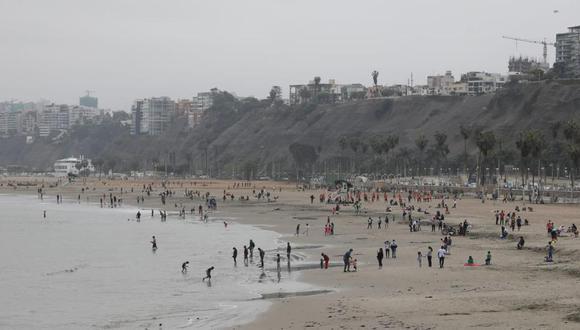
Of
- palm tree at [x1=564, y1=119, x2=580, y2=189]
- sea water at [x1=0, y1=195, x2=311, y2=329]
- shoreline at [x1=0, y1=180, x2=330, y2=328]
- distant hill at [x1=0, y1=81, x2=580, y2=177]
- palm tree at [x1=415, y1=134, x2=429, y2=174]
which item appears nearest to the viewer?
sea water at [x1=0, y1=195, x2=311, y2=329]

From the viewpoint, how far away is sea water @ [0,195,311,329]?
965 inches

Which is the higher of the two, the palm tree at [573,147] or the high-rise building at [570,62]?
the high-rise building at [570,62]

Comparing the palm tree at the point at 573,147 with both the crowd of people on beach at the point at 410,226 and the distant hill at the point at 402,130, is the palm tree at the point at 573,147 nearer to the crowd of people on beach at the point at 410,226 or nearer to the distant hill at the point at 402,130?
the crowd of people on beach at the point at 410,226

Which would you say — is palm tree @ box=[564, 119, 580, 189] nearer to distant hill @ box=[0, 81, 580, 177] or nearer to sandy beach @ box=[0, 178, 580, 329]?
sandy beach @ box=[0, 178, 580, 329]

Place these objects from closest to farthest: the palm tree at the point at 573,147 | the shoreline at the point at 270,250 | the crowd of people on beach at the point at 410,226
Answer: the shoreline at the point at 270,250, the crowd of people on beach at the point at 410,226, the palm tree at the point at 573,147

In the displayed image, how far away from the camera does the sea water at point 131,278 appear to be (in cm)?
2450

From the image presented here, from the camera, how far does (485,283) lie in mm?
26547

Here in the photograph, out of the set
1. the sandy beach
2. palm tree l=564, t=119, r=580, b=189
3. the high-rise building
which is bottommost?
the sandy beach

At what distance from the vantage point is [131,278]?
3272 cm

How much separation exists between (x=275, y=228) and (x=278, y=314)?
103 ft

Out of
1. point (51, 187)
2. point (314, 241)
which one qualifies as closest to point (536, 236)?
point (314, 241)

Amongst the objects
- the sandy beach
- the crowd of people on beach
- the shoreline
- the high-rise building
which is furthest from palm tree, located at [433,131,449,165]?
the sandy beach

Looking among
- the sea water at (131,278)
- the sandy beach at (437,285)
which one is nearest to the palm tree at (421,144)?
the sea water at (131,278)

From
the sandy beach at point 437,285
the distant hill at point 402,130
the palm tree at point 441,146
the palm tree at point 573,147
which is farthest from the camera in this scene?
the distant hill at point 402,130
